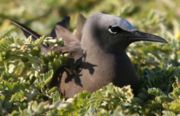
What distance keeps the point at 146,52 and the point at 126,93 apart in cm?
152

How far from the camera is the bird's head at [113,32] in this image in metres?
4.90

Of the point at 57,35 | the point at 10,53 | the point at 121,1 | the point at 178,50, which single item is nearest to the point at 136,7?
the point at 121,1

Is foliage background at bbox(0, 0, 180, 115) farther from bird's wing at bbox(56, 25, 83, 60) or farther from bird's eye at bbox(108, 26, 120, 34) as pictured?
bird's eye at bbox(108, 26, 120, 34)

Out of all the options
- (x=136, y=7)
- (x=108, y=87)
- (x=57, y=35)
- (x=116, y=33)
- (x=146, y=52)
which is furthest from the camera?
(x=136, y=7)

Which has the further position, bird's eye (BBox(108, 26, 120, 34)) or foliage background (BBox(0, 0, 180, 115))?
bird's eye (BBox(108, 26, 120, 34))

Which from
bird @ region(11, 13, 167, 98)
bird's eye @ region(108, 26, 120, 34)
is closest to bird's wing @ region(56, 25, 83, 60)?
bird @ region(11, 13, 167, 98)

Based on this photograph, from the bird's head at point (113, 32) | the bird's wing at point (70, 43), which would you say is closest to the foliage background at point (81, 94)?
the bird's wing at point (70, 43)

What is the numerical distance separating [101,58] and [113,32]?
218mm

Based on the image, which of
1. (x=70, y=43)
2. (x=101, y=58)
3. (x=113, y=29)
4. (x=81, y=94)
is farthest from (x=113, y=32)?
(x=81, y=94)

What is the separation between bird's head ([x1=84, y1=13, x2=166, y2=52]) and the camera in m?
4.90

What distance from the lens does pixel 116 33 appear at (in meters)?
4.92

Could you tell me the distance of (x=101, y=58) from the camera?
4.91 m

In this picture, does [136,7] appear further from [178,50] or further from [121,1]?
[178,50]

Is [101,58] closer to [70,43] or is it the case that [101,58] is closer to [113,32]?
[113,32]
